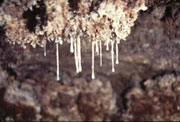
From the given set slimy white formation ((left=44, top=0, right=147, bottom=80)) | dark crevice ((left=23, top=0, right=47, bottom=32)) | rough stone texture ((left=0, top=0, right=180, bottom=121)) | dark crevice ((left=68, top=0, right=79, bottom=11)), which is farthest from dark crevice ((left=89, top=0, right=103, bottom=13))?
rough stone texture ((left=0, top=0, right=180, bottom=121))

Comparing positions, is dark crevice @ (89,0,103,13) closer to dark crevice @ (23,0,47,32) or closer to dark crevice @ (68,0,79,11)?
dark crevice @ (68,0,79,11)

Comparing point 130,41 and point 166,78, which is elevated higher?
point 130,41

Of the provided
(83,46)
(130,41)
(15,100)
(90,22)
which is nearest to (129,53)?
(130,41)

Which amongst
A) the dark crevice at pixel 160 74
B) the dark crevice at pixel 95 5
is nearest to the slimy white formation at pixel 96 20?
the dark crevice at pixel 95 5

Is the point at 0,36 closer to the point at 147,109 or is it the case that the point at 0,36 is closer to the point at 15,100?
the point at 15,100

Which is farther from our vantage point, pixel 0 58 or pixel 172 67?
pixel 172 67
